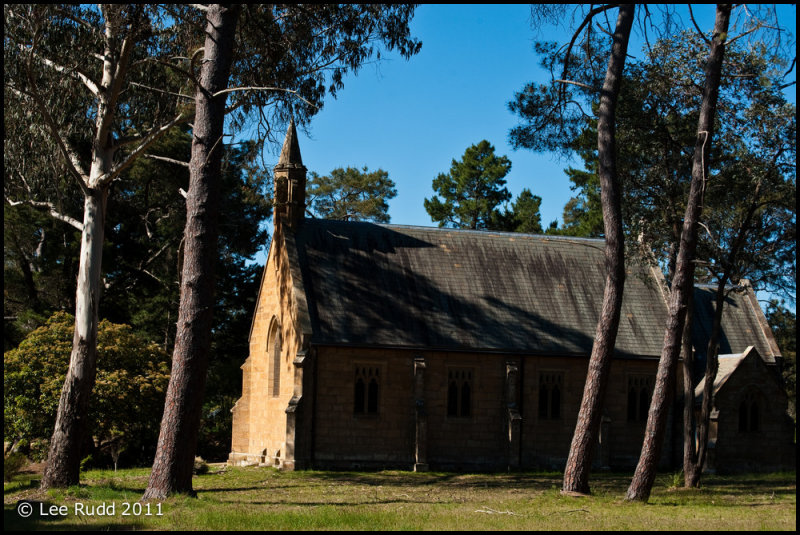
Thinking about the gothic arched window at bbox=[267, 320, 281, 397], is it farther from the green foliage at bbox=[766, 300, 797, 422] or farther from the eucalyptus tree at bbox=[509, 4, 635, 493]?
the green foliage at bbox=[766, 300, 797, 422]

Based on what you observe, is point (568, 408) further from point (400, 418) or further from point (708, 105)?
point (708, 105)

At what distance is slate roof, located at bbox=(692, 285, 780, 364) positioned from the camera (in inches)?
1273

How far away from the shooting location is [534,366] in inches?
1159

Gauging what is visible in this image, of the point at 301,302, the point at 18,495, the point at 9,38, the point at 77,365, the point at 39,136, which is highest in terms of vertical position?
the point at 9,38

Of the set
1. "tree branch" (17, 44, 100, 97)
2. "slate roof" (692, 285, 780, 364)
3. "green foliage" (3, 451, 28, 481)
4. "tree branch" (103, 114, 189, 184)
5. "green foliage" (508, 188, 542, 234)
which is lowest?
"green foliage" (3, 451, 28, 481)

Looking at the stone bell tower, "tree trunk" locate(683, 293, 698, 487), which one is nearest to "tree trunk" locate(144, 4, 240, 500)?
"tree trunk" locate(683, 293, 698, 487)

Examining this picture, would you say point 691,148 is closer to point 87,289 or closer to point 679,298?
point 679,298

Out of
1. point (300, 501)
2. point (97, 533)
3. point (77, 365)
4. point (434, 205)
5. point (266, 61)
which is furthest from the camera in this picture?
point (434, 205)

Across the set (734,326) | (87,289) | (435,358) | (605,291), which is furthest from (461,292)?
(87,289)

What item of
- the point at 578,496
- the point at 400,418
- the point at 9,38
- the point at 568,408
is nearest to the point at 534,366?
the point at 568,408

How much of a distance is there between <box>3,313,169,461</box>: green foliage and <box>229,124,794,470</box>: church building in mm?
4357

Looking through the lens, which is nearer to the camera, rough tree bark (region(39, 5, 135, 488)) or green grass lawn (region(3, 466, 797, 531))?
green grass lawn (region(3, 466, 797, 531))

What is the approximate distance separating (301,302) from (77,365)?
389 inches

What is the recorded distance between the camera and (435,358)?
28.6 m
